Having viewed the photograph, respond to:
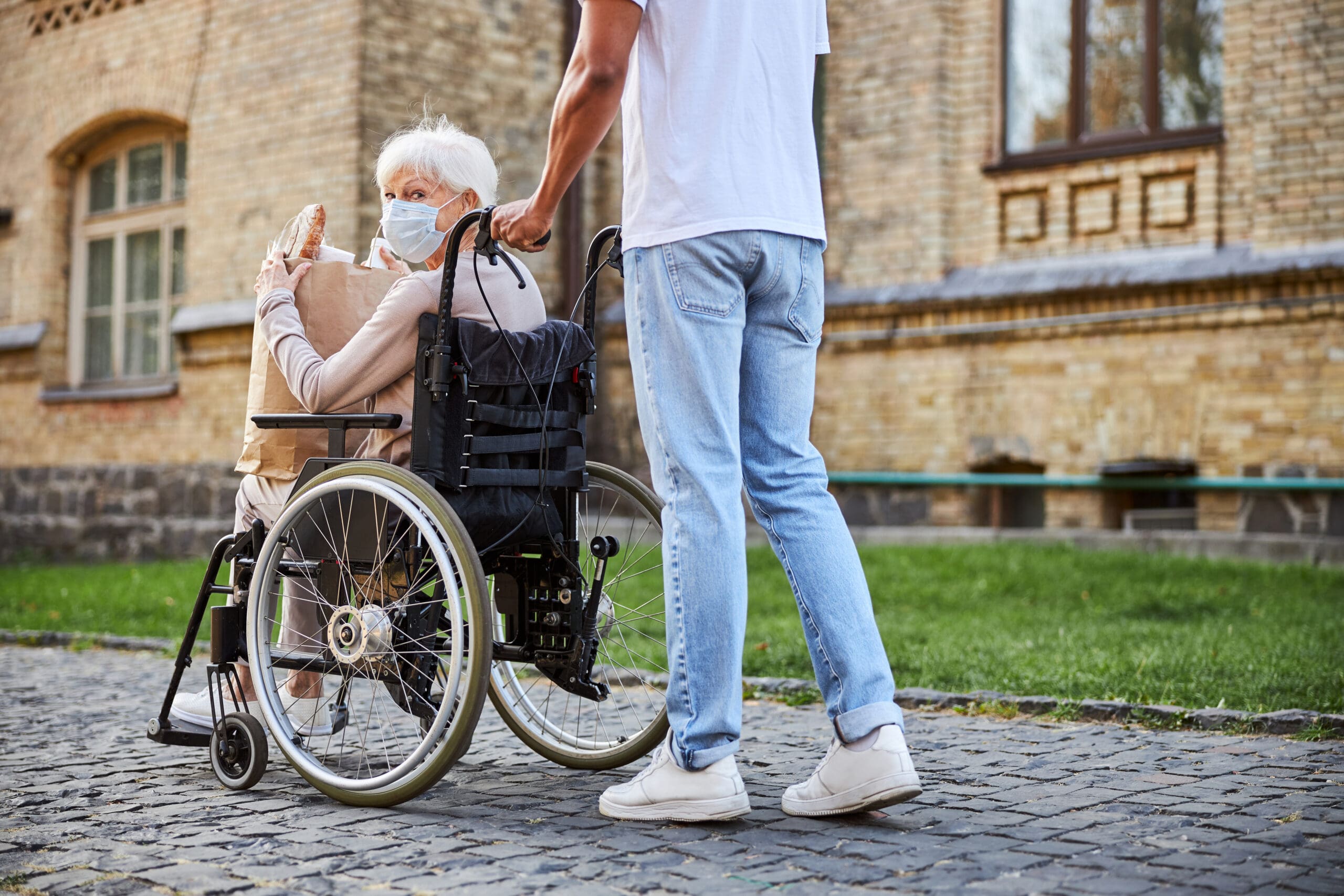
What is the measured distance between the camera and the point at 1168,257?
9.72 meters

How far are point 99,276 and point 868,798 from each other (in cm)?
1250

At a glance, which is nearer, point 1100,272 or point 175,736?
point 175,736

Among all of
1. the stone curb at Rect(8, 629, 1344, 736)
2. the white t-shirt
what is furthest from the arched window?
the white t-shirt

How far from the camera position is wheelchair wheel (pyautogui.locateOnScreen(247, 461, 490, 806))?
3.11 metres

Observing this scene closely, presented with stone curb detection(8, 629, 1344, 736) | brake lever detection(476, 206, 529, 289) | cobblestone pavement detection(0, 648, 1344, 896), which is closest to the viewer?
cobblestone pavement detection(0, 648, 1344, 896)

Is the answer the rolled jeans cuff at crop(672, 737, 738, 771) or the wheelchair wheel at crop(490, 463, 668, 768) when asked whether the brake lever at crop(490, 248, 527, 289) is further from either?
the rolled jeans cuff at crop(672, 737, 738, 771)

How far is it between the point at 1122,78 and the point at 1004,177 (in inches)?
41.8

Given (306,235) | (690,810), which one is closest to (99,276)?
(306,235)

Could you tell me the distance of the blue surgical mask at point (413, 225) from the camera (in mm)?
3807

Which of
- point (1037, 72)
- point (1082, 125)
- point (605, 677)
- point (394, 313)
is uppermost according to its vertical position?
point (1037, 72)

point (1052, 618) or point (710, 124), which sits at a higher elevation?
point (710, 124)

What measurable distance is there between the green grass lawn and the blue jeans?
149 centimetres

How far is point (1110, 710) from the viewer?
4492 mm

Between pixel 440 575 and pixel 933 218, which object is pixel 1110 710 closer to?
pixel 440 575
